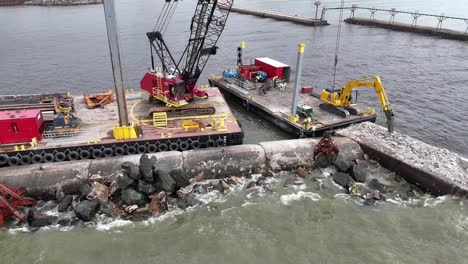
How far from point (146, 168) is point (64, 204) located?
5.07 metres

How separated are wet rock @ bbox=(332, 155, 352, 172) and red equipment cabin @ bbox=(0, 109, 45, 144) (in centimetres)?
2080

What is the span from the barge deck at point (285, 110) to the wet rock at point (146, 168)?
40.7 ft

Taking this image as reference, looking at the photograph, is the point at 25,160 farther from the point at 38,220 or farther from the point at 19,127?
the point at 38,220

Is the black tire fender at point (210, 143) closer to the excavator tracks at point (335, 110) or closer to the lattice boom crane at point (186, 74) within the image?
the lattice boom crane at point (186, 74)

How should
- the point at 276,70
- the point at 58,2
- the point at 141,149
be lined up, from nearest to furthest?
the point at 141,149 < the point at 276,70 < the point at 58,2

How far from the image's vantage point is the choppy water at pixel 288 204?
16.5 metres

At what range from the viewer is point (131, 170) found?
2016 centimetres

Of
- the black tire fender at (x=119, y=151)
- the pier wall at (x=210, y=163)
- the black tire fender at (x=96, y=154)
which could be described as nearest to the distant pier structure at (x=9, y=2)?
the pier wall at (x=210, y=163)

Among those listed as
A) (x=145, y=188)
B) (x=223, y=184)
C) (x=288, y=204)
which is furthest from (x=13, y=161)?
(x=288, y=204)

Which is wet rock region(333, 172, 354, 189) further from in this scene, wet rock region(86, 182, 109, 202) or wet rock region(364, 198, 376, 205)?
wet rock region(86, 182, 109, 202)

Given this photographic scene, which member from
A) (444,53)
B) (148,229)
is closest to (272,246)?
(148,229)

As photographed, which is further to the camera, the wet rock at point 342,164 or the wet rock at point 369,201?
the wet rock at point 342,164

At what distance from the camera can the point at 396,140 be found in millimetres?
24422

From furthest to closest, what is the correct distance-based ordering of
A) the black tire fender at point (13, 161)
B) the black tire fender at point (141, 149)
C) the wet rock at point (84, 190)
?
the black tire fender at point (141, 149), the black tire fender at point (13, 161), the wet rock at point (84, 190)
